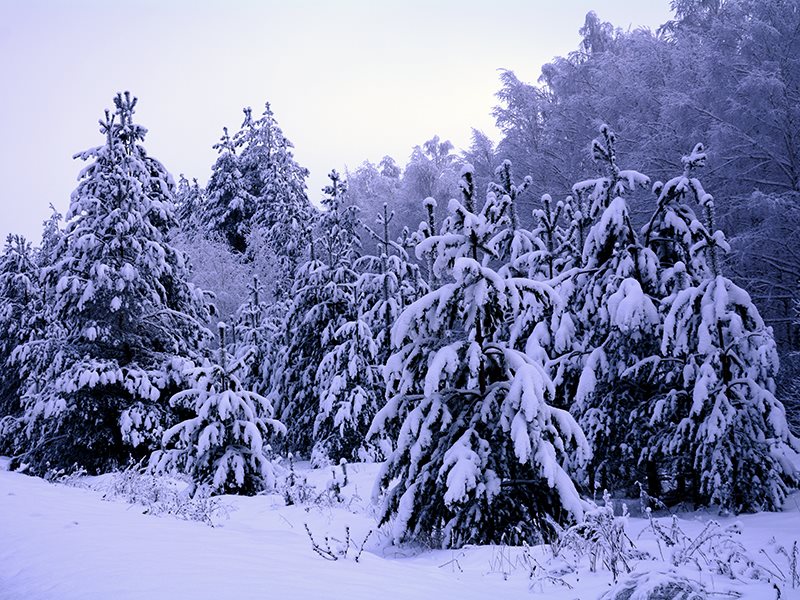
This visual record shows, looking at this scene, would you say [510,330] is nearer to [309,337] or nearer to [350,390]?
[350,390]

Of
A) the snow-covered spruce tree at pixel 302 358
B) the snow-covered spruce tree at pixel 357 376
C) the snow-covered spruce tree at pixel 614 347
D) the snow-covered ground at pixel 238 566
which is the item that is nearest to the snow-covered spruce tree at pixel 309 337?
the snow-covered spruce tree at pixel 302 358

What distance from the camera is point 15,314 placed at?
26.7m

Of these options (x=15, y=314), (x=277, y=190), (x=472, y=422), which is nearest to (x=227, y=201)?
(x=277, y=190)

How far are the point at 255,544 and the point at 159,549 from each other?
3.03 ft

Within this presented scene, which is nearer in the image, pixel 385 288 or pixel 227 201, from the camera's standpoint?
pixel 385 288

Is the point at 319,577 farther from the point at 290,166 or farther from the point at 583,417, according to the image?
the point at 290,166

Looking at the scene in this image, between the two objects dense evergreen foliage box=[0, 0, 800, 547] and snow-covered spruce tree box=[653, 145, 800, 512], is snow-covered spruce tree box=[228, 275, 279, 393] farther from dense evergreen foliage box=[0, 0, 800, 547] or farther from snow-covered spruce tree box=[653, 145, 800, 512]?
snow-covered spruce tree box=[653, 145, 800, 512]

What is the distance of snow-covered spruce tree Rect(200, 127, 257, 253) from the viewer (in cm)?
4369

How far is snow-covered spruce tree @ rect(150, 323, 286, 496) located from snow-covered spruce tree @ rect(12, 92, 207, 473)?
331 cm

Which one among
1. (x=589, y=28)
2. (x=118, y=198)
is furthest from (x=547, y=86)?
(x=118, y=198)

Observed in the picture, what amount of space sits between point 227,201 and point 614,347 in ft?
126

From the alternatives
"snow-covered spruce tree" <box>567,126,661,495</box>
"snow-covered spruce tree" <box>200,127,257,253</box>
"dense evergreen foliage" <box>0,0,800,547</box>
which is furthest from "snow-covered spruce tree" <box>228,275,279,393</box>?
"snow-covered spruce tree" <box>200,127,257,253</box>

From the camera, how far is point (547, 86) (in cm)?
3734

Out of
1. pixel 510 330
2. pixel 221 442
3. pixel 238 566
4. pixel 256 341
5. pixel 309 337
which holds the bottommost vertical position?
pixel 238 566
